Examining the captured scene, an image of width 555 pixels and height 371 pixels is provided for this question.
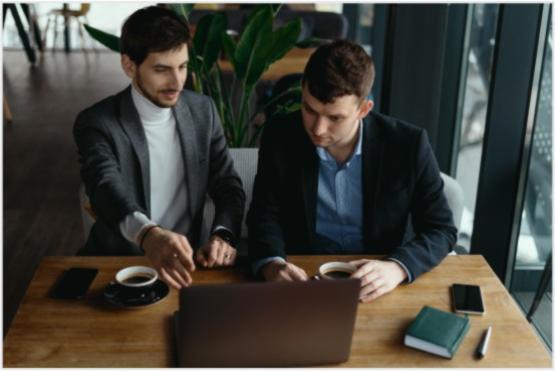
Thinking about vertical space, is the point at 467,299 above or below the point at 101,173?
below

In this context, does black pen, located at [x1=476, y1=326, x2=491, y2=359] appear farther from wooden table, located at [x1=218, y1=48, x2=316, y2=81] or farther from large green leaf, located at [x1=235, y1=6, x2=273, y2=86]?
wooden table, located at [x1=218, y1=48, x2=316, y2=81]

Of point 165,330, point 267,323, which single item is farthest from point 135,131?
point 267,323

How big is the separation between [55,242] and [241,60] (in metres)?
1.62

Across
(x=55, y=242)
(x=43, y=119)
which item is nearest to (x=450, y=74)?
(x=55, y=242)

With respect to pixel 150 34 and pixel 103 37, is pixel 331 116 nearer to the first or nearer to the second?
pixel 150 34

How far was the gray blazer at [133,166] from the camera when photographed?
6.19 ft

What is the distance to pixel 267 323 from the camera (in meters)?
1.25

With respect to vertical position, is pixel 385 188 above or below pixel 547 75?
below

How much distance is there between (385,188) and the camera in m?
1.88

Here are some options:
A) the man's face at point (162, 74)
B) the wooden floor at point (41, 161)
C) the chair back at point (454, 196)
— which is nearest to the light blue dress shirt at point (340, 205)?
Result: the chair back at point (454, 196)

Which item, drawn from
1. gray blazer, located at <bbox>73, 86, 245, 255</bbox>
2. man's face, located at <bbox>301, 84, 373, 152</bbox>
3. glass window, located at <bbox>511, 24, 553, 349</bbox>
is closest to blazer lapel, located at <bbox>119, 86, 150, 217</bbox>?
gray blazer, located at <bbox>73, 86, 245, 255</bbox>

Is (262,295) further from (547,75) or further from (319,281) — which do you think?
(547,75)

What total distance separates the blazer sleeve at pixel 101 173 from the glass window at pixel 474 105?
204cm

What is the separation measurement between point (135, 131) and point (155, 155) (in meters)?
0.10
